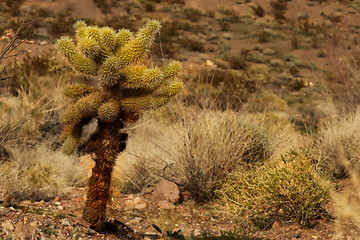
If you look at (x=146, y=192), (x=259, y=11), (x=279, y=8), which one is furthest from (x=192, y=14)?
(x=146, y=192)

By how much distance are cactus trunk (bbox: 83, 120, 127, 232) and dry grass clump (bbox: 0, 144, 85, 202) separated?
179 centimetres

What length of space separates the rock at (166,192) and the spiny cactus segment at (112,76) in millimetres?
2121

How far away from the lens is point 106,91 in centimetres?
352

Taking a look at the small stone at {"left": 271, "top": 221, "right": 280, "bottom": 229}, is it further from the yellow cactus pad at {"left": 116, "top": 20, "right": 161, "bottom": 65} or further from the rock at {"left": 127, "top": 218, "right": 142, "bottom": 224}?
the yellow cactus pad at {"left": 116, "top": 20, "right": 161, "bottom": 65}


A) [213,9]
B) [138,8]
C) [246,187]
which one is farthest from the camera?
[213,9]

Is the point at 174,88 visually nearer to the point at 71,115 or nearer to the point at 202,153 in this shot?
the point at 71,115

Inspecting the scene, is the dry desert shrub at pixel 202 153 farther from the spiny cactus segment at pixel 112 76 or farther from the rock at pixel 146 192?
the spiny cactus segment at pixel 112 76

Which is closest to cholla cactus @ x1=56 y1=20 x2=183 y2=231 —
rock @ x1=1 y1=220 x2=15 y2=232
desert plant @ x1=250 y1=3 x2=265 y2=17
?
rock @ x1=1 y1=220 x2=15 y2=232

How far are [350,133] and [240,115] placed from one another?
5.44 ft

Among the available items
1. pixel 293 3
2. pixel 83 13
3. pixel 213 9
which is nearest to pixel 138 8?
pixel 83 13

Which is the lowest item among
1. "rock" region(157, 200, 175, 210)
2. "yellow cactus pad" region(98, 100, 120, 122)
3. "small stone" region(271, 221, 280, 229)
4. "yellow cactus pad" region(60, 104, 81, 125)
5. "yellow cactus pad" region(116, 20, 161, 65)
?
"rock" region(157, 200, 175, 210)

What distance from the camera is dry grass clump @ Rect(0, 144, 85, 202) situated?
506 centimetres

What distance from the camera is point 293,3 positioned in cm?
3659

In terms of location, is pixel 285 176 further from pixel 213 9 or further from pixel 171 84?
pixel 213 9
